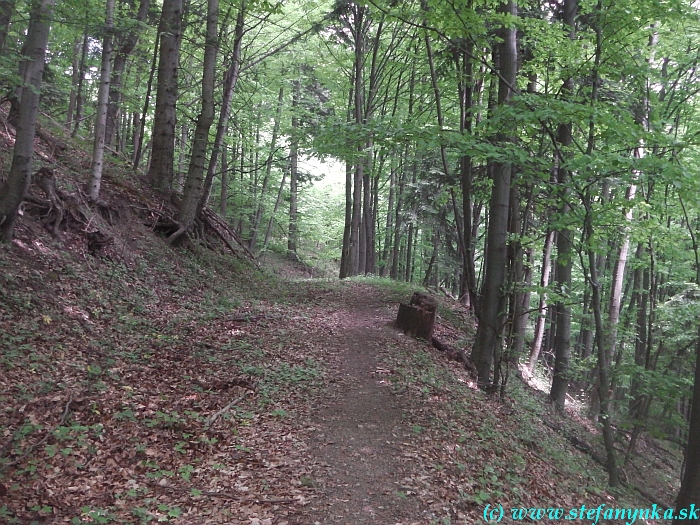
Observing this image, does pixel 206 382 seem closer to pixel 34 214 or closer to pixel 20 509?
pixel 20 509

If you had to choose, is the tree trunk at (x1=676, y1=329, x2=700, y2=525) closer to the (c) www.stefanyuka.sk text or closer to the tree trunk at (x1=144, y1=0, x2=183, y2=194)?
the (c) www.stefanyuka.sk text

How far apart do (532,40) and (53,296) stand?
10.5 m

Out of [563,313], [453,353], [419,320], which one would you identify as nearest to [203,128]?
[419,320]

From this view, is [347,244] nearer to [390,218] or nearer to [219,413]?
[390,218]

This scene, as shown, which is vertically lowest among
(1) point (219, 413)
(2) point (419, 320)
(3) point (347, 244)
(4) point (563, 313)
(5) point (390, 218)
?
(1) point (219, 413)

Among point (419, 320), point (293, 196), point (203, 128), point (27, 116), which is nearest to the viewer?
point (27, 116)

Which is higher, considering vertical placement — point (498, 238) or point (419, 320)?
point (498, 238)

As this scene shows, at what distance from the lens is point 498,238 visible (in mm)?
9008

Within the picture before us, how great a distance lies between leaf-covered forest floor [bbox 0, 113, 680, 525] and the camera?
4473 millimetres

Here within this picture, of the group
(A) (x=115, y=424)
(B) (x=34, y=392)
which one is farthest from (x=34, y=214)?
(A) (x=115, y=424)

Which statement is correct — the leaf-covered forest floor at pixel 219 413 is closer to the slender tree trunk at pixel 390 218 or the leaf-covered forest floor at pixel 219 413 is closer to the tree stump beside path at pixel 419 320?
the tree stump beside path at pixel 419 320

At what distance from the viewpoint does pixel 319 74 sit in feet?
69.2

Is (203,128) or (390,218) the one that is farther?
(390,218)

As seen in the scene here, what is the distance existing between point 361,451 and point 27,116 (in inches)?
260
